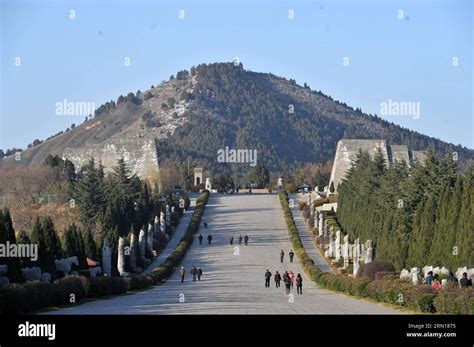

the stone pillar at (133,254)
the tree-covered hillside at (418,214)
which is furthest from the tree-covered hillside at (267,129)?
the stone pillar at (133,254)

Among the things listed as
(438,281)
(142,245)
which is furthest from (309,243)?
(438,281)

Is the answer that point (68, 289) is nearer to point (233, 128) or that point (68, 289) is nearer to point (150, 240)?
point (150, 240)

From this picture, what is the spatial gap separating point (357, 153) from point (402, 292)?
59122mm

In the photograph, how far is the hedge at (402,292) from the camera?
17.5 m

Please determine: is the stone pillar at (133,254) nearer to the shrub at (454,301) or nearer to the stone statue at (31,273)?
the stone statue at (31,273)

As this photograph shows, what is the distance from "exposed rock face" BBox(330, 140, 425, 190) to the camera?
79.8 meters

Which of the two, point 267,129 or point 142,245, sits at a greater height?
point 267,129

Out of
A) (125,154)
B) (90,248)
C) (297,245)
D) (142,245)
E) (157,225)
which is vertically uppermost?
(125,154)

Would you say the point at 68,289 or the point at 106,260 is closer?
the point at 68,289

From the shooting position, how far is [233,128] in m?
168

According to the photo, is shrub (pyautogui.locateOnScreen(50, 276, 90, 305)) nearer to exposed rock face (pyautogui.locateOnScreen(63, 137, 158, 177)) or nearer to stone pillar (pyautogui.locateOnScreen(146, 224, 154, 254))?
stone pillar (pyautogui.locateOnScreen(146, 224, 154, 254))

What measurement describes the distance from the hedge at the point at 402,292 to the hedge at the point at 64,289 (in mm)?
5719
